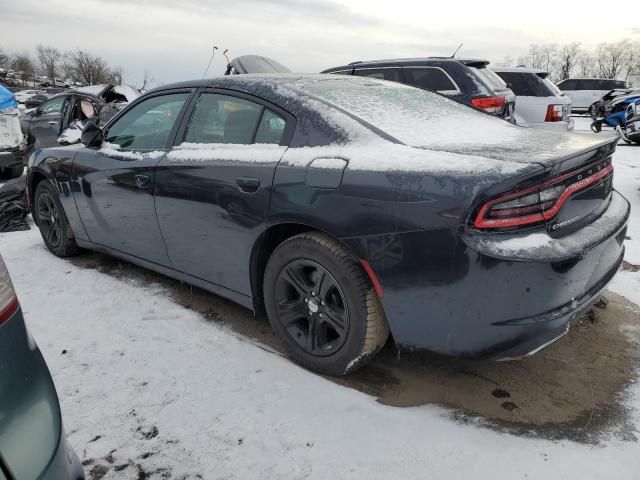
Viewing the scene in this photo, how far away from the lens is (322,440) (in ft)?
6.80

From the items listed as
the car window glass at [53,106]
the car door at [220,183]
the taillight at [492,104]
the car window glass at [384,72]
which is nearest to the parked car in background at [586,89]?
the car window glass at [384,72]

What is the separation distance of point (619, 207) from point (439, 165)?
1.18 metres

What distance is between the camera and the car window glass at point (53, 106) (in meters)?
9.67

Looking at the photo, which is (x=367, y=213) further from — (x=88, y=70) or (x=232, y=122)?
(x=88, y=70)

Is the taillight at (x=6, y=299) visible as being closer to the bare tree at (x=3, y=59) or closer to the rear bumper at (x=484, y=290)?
the rear bumper at (x=484, y=290)

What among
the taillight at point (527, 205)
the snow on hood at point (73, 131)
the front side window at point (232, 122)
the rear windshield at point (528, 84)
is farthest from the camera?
the rear windshield at point (528, 84)

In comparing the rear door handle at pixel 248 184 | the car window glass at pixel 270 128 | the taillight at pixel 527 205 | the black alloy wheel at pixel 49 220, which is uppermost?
the car window glass at pixel 270 128

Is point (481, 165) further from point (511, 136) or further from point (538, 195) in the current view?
point (511, 136)

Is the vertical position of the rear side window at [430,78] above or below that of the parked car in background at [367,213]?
above

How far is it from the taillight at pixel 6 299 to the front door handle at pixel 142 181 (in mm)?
1928

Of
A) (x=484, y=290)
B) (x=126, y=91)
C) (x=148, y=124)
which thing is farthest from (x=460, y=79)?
(x=126, y=91)

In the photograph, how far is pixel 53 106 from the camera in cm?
986

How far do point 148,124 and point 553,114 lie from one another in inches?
289

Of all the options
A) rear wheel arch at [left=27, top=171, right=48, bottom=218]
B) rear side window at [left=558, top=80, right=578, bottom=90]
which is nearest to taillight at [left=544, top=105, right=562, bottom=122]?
rear wheel arch at [left=27, top=171, right=48, bottom=218]
